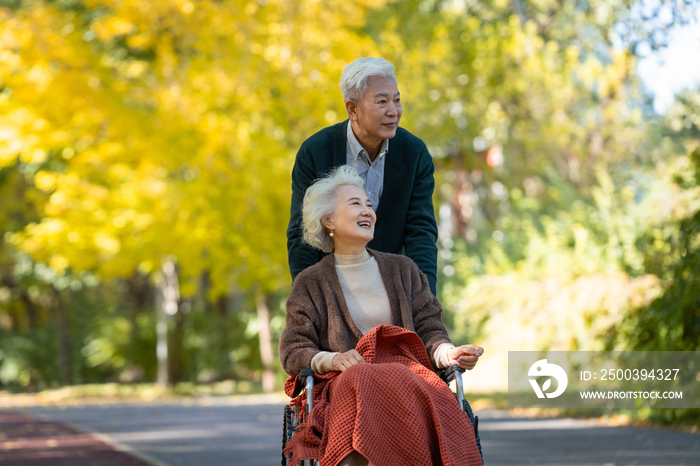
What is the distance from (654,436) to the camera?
22.7 ft

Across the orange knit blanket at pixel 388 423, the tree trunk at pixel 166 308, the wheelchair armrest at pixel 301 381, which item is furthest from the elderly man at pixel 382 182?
the tree trunk at pixel 166 308

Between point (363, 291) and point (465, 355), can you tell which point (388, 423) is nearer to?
point (465, 355)

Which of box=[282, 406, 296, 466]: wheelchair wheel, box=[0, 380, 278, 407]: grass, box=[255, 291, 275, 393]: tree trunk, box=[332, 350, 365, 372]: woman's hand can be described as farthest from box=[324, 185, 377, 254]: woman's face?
box=[0, 380, 278, 407]: grass

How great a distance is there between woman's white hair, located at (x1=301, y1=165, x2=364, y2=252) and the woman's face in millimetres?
24

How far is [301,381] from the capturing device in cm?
297

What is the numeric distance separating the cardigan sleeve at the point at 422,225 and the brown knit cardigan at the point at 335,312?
0.50 ft

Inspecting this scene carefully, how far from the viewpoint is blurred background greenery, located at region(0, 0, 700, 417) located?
9.06m

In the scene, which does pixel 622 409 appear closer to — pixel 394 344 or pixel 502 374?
pixel 502 374

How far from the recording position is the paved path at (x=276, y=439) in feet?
19.9

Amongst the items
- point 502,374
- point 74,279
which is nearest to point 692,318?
point 502,374

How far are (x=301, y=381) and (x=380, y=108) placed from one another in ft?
3.61

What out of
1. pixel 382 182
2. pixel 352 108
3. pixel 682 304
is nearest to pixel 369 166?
pixel 382 182

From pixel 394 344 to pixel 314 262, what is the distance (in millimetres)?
588

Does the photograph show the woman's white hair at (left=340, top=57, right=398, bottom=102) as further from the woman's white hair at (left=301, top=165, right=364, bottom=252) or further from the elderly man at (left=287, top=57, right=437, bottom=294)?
the woman's white hair at (left=301, top=165, right=364, bottom=252)
